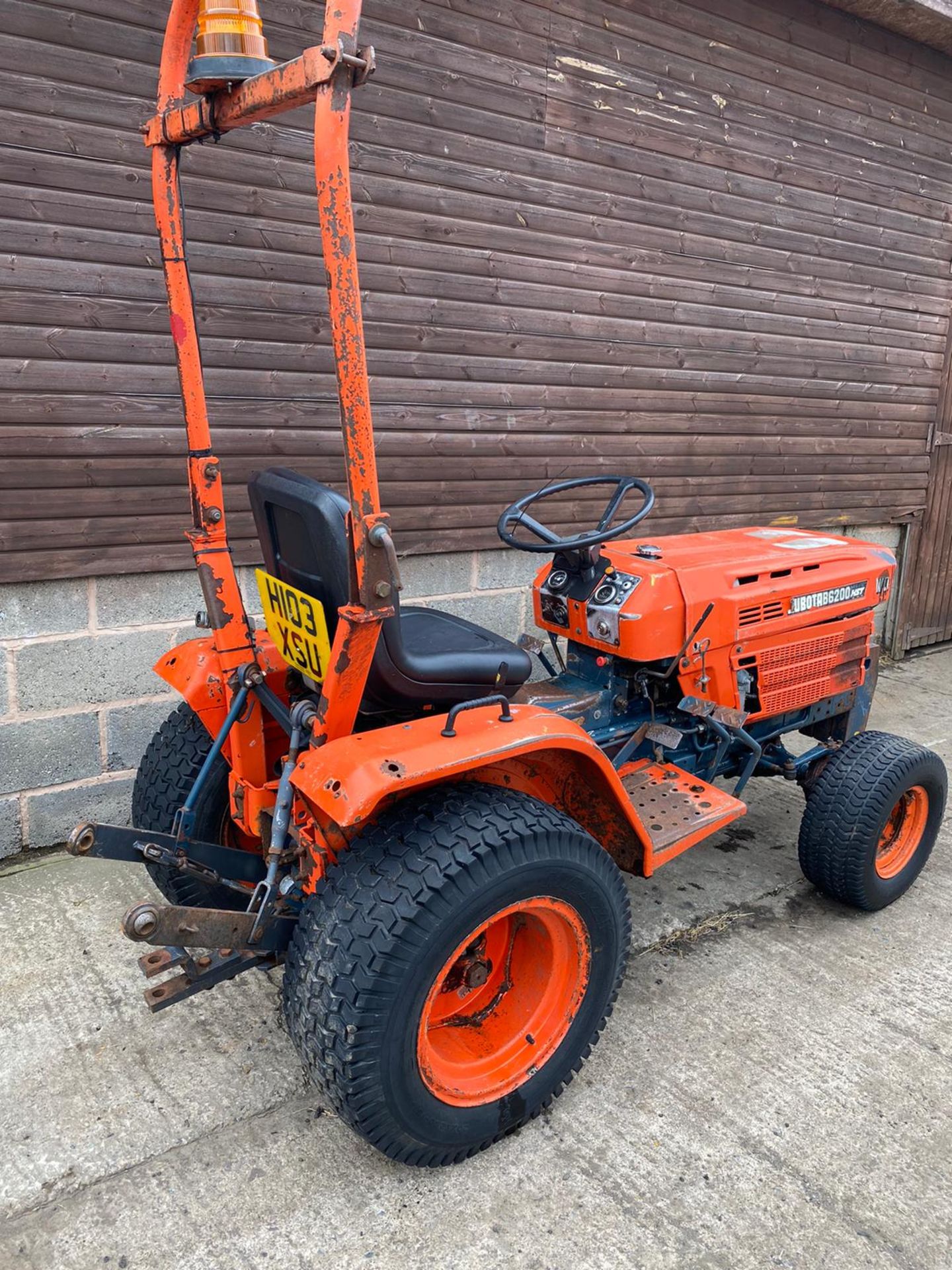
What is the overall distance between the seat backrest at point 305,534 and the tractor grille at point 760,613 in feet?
4.83

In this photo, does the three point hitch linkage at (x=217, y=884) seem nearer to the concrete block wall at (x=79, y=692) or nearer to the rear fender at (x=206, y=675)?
the rear fender at (x=206, y=675)

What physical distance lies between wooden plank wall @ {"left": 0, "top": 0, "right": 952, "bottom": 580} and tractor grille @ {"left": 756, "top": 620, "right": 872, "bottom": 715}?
5.20ft

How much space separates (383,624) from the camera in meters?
1.94

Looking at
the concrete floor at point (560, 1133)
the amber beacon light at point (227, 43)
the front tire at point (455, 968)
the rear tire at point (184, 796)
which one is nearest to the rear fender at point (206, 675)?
the rear tire at point (184, 796)

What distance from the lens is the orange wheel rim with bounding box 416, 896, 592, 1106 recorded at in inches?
81.2

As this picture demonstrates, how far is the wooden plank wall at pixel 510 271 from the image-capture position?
303 centimetres

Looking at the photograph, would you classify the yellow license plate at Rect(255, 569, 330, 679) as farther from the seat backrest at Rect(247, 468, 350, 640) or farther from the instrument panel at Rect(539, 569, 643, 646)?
the instrument panel at Rect(539, 569, 643, 646)

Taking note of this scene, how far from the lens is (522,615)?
175 inches

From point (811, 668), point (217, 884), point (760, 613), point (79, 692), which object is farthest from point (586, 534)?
point (79, 692)

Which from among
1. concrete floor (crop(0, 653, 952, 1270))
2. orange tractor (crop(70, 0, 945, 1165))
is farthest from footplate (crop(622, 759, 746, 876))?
concrete floor (crop(0, 653, 952, 1270))

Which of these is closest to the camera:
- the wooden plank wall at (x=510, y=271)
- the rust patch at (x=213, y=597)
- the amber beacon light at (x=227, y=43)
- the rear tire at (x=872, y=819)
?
the amber beacon light at (x=227, y=43)

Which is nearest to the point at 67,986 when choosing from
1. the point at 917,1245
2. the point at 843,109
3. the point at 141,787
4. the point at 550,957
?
the point at 141,787

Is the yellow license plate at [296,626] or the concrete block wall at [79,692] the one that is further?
the concrete block wall at [79,692]

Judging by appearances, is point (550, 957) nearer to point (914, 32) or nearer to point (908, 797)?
point (908, 797)
